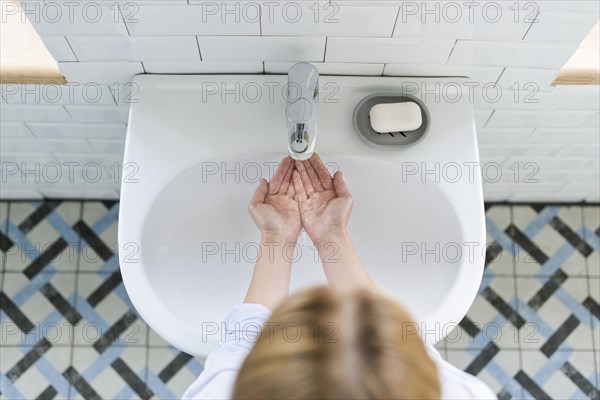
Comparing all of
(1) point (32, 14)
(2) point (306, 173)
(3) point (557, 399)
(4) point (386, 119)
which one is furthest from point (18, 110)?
(3) point (557, 399)

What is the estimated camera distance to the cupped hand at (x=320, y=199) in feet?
3.41

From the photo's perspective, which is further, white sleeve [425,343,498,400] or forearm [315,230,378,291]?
forearm [315,230,378,291]

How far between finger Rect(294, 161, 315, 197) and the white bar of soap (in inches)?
4.7

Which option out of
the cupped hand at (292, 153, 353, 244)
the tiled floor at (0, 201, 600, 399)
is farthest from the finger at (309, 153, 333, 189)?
the tiled floor at (0, 201, 600, 399)

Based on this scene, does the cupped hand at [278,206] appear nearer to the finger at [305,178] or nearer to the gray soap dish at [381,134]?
the finger at [305,178]

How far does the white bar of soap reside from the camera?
3.40 ft

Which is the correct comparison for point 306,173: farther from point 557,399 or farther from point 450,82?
point 557,399

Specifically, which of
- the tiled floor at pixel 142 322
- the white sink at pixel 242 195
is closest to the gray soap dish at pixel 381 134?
the white sink at pixel 242 195

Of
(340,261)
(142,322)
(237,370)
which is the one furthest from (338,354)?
(142,322)

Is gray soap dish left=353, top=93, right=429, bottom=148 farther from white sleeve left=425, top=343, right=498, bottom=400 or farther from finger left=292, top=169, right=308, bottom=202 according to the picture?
white sleeve left=425, top=343, right=498, bottom=400

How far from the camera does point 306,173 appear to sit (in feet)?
3.45

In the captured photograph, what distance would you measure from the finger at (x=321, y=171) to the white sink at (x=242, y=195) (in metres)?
0.02

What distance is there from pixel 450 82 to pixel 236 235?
1.34 ft

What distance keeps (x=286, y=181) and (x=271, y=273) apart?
0.14 meters
